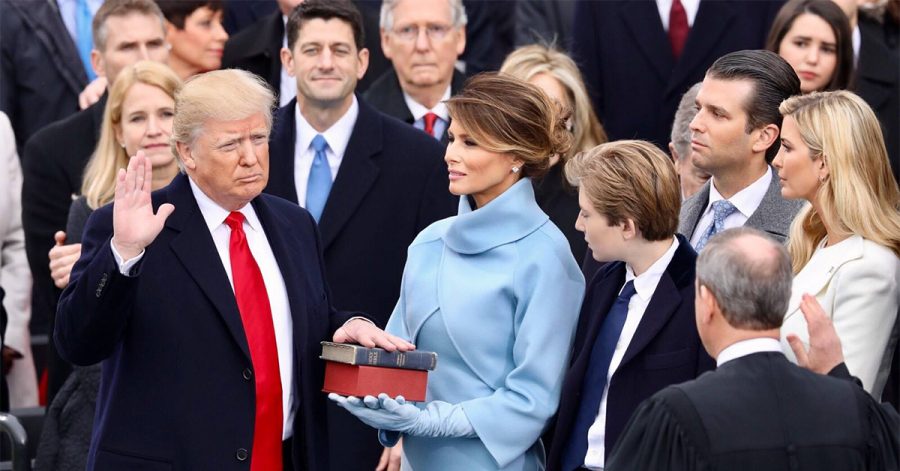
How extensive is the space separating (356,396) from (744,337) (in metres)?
1.35

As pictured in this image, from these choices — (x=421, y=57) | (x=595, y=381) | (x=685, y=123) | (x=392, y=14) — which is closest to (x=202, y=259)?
(x=595, y=381)

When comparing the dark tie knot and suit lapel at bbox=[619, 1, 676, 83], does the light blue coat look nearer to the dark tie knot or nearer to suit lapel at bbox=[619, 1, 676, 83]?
the dark tie knot

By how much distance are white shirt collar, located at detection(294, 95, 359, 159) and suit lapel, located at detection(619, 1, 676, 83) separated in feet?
6.40

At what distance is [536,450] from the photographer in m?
5.09

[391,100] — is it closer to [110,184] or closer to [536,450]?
[110,184]

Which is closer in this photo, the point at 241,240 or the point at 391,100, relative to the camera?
the point at 241,240

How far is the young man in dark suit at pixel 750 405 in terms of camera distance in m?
3.95

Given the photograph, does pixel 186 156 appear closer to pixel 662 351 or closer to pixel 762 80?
pixel 662 351

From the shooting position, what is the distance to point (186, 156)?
16.2 ft

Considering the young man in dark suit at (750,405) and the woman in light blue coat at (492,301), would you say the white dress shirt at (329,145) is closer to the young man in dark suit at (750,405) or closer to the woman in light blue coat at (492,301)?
the woman in light blue coat at (492,301)

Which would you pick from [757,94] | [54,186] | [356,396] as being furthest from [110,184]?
[757,94]

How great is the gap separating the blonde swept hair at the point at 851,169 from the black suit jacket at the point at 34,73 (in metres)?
4.46

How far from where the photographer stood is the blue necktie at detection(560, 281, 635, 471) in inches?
189

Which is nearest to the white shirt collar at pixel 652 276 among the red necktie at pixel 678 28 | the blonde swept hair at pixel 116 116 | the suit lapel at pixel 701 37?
the blonde swept hair at pixel 116 116
